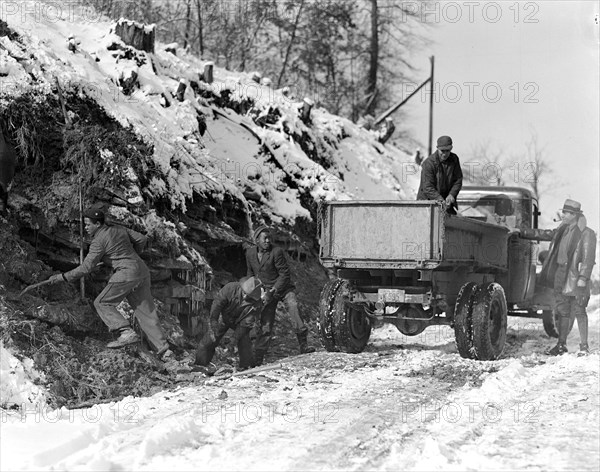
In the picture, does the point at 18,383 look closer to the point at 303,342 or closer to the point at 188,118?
the point at 303,342

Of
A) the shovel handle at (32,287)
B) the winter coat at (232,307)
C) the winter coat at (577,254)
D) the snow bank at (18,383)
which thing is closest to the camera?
the snow bank at (18,383)

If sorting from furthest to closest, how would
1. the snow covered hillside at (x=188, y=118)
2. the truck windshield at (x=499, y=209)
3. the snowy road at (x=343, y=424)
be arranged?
1. the truck windshield at (x=499, y=209)
2. the snow covered hillside at (x=188, y=118)
3. the snowy road at (x=343, y=424)

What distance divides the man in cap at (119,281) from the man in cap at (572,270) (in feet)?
17.0

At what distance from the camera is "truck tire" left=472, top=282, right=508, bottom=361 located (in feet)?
30.9

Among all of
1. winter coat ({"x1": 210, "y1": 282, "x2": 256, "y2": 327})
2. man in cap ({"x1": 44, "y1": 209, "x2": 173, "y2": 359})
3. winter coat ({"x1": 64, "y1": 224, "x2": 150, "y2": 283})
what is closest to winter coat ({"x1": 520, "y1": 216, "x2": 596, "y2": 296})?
winter coat ({"x1": 210, "y1": 282, "x2": 256, "y2": 327})

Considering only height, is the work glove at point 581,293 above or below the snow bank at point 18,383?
above

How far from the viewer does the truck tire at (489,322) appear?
9.43 metres

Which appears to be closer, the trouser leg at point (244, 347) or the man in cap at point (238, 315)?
the man in cap at point (238, 315)

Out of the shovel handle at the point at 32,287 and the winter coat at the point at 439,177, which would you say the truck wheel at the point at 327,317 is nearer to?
the winter coat at the point at 439,177

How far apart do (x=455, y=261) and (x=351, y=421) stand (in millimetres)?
3537

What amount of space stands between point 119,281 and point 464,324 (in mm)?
3992

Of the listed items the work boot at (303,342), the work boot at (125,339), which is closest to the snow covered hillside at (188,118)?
the work boot at (303,342)

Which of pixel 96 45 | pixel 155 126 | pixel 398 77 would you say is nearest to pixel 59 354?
pixel 155 126

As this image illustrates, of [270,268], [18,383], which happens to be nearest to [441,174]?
[270,268]
